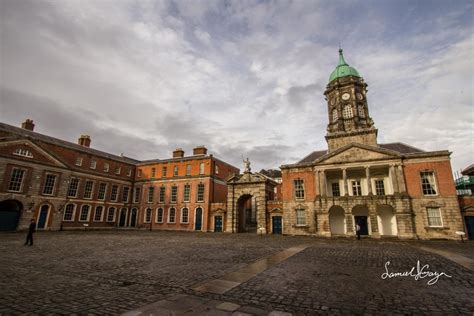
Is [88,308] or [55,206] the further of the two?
[55,206]

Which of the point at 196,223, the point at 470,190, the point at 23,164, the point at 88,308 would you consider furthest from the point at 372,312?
the point at 470,190

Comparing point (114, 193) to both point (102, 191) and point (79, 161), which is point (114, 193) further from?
point (79, 161)

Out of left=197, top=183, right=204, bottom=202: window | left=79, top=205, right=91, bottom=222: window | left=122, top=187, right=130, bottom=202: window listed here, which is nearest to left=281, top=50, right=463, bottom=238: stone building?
left=197, top=183, right=204, bottom=202: window

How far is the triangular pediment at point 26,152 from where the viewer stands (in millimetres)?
29422

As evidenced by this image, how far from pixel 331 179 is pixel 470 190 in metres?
23.1

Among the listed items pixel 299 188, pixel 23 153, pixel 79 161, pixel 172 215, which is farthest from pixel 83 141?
pixel 299 188

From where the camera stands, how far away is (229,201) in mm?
36594

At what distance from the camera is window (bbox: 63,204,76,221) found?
115 ft

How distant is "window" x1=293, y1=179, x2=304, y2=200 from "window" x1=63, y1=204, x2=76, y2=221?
33154mm

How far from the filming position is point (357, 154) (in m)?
29.6

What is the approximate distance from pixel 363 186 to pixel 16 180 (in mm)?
45025

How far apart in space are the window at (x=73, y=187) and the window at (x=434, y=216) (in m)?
47.0

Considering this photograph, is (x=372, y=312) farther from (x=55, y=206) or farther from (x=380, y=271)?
(x=55, y=206)

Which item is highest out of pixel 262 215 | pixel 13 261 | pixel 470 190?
pixel 470 190
